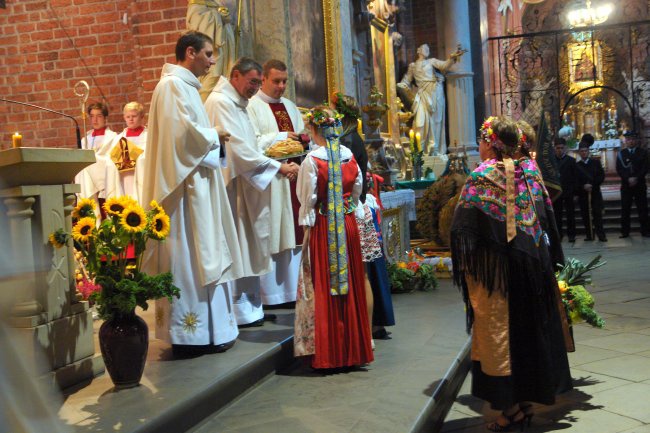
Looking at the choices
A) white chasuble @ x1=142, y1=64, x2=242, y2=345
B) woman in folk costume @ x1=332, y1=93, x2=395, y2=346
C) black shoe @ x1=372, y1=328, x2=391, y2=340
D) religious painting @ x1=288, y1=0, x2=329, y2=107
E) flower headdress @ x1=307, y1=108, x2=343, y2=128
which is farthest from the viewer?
religious painting @ x1=288, y1=0, x2=329, y2=107

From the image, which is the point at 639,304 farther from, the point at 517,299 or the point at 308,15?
the point at 308,15

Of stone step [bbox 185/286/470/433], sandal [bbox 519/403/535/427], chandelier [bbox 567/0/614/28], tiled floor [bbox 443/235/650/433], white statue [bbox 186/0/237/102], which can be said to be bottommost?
tiled floor [bbox 443/235/650/433]

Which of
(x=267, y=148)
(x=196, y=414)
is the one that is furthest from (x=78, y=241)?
(x=267, y=148)

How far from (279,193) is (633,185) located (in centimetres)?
966

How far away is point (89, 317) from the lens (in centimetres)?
418

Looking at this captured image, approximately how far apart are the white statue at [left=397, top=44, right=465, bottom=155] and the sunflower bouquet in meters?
11.8

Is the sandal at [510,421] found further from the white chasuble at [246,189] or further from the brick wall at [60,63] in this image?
the brick wall at [60,63]

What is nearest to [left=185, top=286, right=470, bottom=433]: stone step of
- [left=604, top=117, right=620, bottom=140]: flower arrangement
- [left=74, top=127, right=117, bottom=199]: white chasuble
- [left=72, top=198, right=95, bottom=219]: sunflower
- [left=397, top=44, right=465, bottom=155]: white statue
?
[left=72, top=198, right=95, bottom=219]: sunflower

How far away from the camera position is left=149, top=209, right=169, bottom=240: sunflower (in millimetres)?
3934

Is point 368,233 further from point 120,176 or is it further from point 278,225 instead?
point 120,176

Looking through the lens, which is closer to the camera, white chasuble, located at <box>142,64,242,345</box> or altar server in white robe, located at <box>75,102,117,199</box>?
white chasuble, located at <box>142,64,242,345</box>

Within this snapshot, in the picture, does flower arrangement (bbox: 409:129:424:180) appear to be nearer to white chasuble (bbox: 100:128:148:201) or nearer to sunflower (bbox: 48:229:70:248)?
white chasuble (bbox: 100:128:148:201)

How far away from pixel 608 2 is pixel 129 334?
23167mm

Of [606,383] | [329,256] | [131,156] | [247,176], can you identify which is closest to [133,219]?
[329,256]
